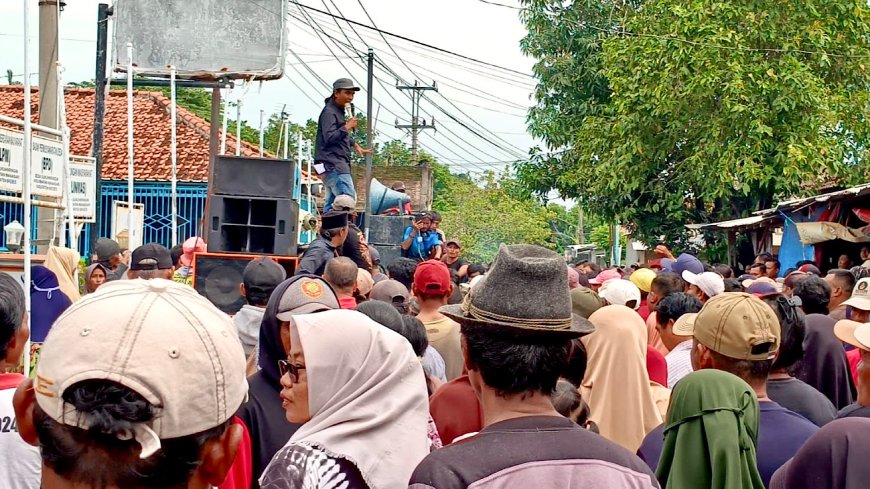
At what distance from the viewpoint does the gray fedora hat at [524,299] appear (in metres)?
2.78

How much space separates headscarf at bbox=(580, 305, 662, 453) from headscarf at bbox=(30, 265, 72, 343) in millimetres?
3857

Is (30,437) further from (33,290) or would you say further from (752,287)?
(752,287)

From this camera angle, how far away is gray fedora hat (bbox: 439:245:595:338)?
110 inches

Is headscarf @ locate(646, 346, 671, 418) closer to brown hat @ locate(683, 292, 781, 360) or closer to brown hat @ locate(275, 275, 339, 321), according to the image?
brown hat @ locate(683, 292, 781, 360)

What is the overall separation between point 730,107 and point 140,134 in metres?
17.1

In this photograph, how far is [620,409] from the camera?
506 cm

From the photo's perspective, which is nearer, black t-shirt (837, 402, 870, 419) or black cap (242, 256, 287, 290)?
black t-shirt (837, 402, 870, 419)

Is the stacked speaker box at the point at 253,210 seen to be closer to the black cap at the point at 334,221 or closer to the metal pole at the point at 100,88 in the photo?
the black cap at the point at 334,221

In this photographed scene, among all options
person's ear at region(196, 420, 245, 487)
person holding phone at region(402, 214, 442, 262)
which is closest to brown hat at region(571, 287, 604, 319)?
person's ear at region(196, 420, 245, 487)

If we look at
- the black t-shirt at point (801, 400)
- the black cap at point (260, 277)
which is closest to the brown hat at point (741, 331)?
the black t-shirt at point (801, 400)

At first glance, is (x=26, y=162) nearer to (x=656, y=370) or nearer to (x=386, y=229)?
(x=656, y=370)

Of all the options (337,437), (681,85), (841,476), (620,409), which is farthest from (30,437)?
(681,85)

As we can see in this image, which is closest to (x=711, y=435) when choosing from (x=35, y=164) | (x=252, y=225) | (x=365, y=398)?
(x=365, y=398)

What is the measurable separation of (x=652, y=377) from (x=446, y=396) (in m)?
1.76
